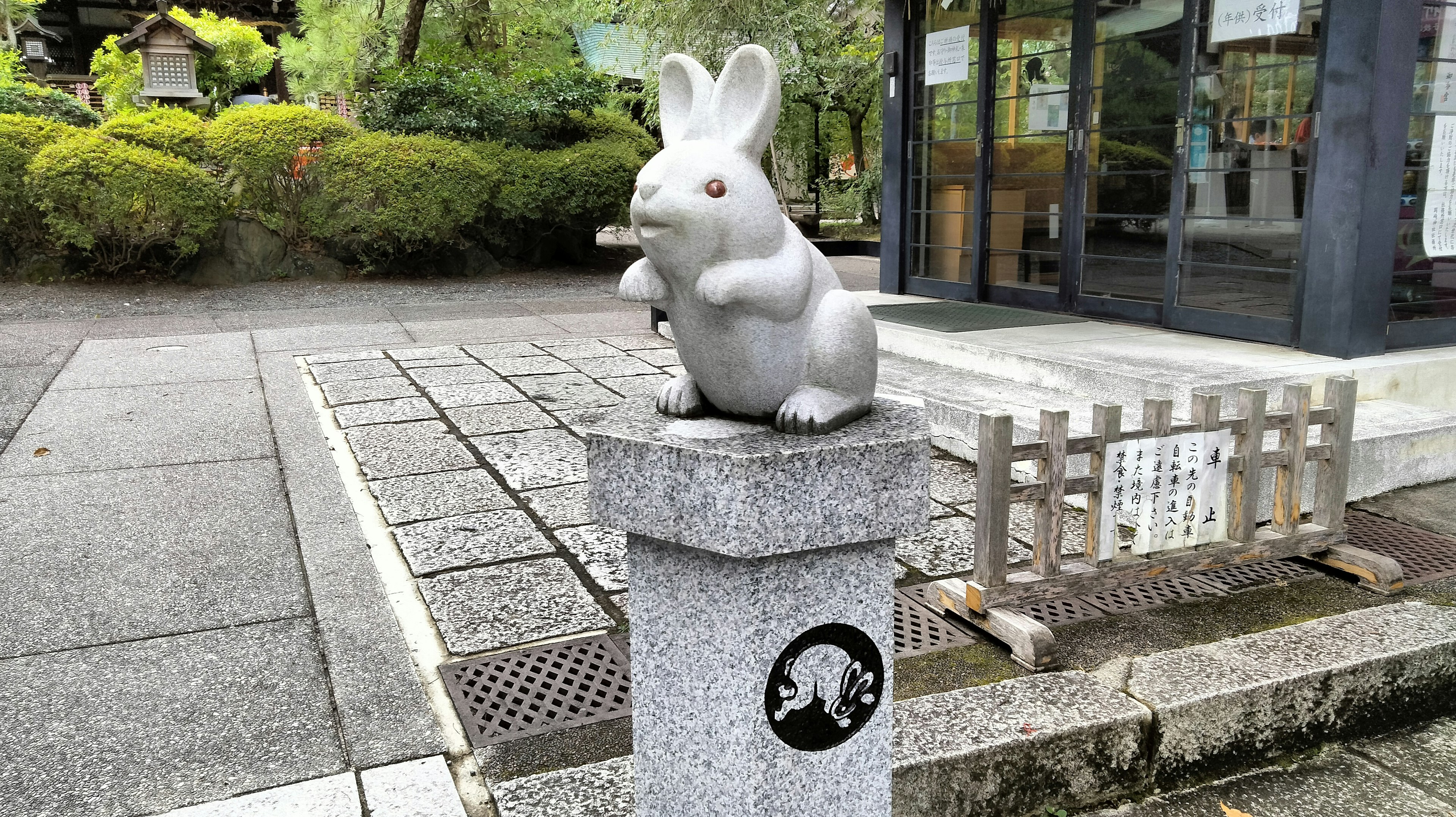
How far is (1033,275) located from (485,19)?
11.5 meters

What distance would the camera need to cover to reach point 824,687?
2.11 metres

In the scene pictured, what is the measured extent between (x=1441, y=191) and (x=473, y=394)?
5.79 m

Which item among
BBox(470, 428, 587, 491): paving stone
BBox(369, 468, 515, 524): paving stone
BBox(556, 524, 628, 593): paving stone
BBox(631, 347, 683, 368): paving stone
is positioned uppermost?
BBox(631, 347, 683, 368): paving stone

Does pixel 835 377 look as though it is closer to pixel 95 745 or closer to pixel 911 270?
pixel 95 745

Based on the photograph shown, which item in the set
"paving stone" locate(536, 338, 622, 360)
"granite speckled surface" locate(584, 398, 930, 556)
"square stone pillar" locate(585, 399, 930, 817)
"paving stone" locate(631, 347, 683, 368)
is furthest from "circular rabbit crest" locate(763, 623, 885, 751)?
"paving stone" locate(536, 338, 622, 360)

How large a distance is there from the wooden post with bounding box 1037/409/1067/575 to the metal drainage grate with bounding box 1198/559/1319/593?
913 mm

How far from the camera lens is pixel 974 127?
8344 millimetres

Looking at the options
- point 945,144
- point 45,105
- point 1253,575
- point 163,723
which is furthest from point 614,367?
point 45,105

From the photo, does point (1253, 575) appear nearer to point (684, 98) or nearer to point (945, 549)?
point (945, 549)

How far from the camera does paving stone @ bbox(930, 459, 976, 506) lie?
15.6 ft

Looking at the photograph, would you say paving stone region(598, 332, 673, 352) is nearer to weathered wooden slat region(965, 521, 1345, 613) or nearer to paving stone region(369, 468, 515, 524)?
paving stone region(369, 468, 515, 524)

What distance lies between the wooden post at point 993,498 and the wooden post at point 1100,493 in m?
0.32

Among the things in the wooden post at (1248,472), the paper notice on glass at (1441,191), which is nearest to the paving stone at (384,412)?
the wooden post at (1248,472)

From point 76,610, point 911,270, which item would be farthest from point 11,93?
point 76,610
